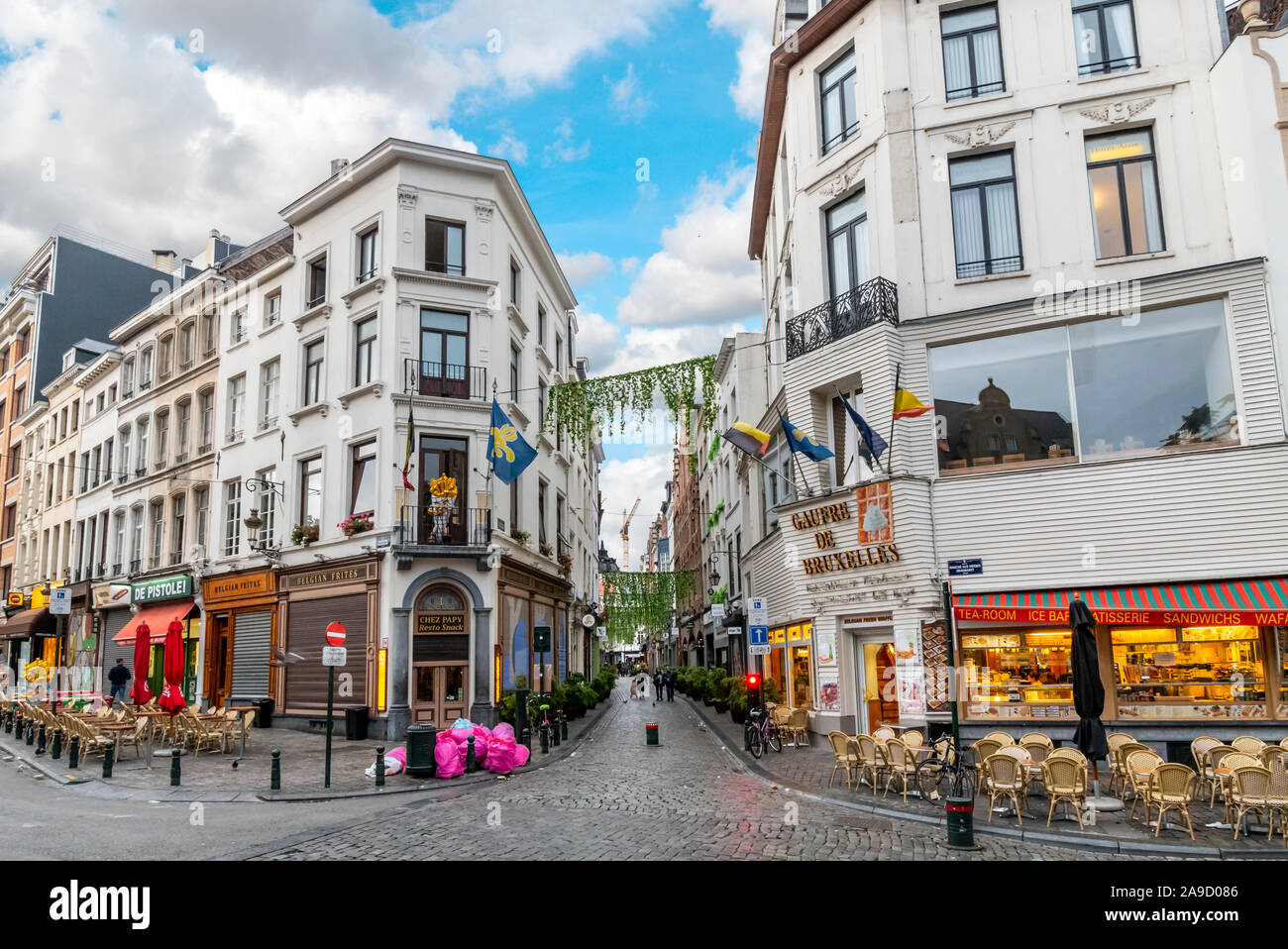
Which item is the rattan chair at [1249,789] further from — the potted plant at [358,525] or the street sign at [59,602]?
the street sign at [59,602]

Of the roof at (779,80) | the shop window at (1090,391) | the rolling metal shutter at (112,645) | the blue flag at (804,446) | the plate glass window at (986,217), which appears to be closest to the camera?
Result: the shop window at (1090,391)

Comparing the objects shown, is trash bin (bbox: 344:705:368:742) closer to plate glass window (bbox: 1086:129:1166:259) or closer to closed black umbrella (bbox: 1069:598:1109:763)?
closed black umbrella (bbox: 1069:598:1109:763)

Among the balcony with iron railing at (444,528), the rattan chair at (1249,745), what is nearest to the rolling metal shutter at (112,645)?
the balcony with iron railing at (444,528)

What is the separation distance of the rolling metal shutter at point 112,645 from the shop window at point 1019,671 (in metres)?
31.9

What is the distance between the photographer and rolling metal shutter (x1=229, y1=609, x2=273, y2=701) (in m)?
27.0

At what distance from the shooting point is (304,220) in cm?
2814

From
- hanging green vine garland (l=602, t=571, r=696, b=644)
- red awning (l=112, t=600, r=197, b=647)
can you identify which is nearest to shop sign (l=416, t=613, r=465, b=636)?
red awning (l=112, t=600, r=197, b=647)

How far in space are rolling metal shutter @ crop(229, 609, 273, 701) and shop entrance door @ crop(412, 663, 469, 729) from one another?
6025mm

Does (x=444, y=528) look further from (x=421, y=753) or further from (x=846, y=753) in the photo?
(x=846, y=753)

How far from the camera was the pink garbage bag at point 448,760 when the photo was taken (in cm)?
1669

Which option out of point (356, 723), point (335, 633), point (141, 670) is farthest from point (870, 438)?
point (141, 670)

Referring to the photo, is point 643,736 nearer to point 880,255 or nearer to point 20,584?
point 880,255
